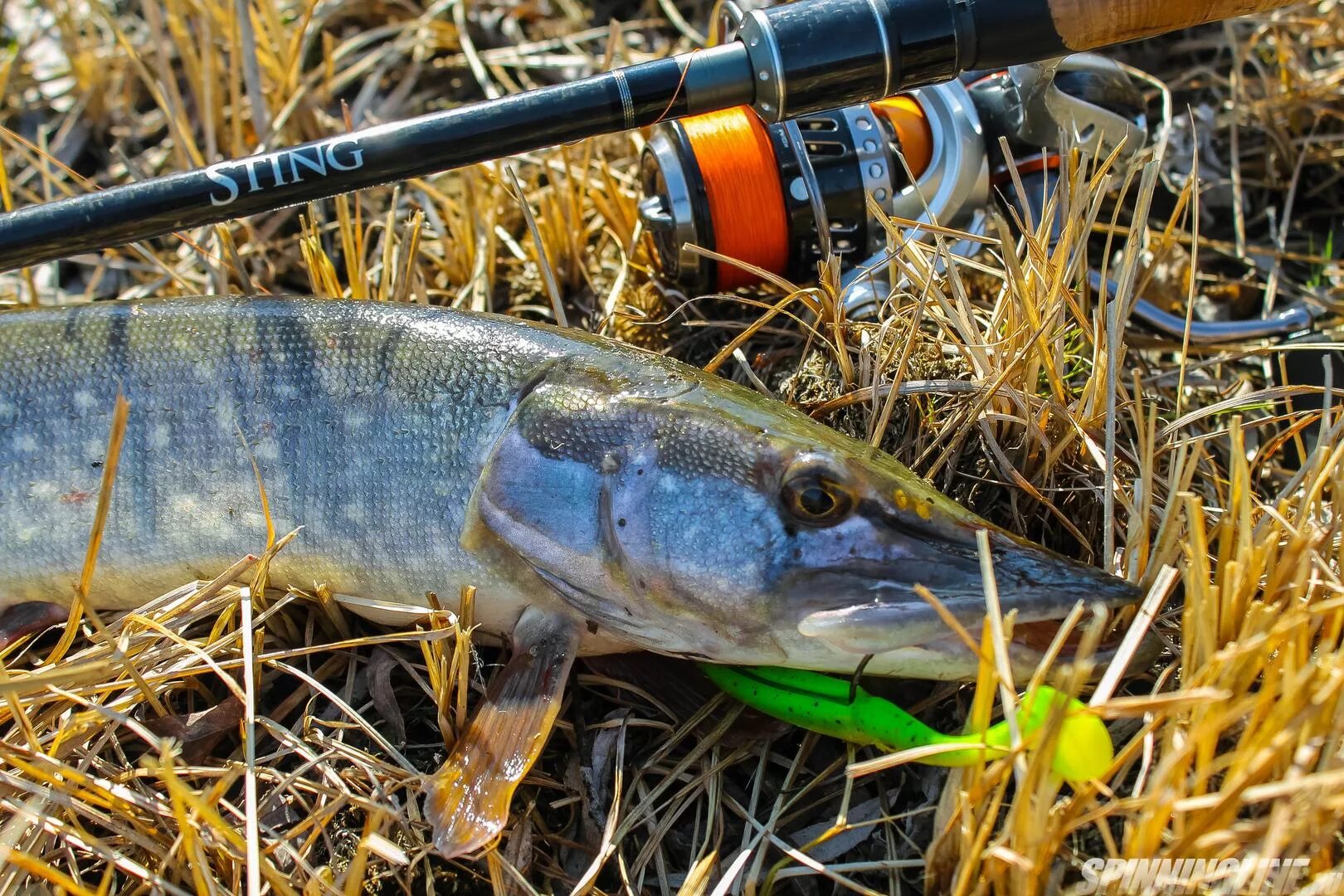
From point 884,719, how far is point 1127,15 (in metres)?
1.71

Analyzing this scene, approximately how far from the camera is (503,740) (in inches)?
81.7

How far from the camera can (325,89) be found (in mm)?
4172

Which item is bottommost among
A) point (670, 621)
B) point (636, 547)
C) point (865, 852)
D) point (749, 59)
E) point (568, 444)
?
point (865, 852)

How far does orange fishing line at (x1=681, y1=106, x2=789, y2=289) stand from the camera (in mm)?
2795

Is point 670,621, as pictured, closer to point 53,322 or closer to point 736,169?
point 736,169

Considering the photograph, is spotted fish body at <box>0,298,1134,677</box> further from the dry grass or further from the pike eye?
the dry grass

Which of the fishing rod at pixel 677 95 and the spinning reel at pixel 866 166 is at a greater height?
the fishing rod at pixel 677 95

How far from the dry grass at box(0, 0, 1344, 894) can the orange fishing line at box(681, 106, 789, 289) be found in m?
0.22

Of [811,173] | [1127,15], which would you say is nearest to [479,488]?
[811,173]

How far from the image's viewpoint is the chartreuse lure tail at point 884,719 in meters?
1.71

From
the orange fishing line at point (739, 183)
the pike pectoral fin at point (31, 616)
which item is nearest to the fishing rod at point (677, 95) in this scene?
the orange fishing line at point (739, 183)

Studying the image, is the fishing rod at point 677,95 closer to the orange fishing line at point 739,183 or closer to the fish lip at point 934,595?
the orange fishing line at point 739,183

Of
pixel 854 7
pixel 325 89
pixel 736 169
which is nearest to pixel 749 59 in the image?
pixel 854 7

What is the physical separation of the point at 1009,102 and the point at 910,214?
1.32 ft
